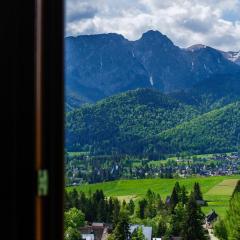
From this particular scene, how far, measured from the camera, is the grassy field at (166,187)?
71.5ft

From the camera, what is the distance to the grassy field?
71.5 feet

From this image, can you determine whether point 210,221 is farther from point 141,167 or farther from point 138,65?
point 138,65

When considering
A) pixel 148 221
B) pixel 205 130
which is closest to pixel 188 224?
pixel 148 221

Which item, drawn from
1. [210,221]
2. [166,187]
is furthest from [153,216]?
[166,187]

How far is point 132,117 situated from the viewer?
38531 millimetres

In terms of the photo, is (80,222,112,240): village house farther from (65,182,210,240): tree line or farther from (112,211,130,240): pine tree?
(112,211,130,240): pine tree

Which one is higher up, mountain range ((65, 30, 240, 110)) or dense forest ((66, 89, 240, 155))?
mountain range ((65, 30, 240, 110))

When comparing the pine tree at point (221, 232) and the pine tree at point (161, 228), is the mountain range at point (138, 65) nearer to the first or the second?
the pine tree at point (161, 228)

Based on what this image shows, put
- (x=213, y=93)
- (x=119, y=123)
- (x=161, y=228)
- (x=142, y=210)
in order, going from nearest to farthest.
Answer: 1. (x=161, y=228)
2. (x=142, y=210)
3. (x=119, y=123)
4. (x=213, y=93)
